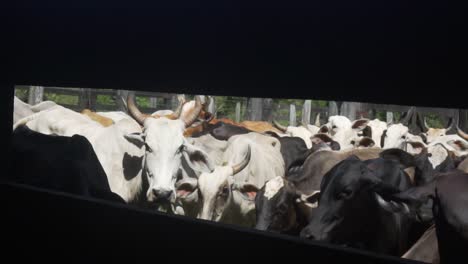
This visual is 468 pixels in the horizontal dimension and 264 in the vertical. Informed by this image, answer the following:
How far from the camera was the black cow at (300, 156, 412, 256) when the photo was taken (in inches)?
165

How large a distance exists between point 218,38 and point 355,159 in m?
2.32

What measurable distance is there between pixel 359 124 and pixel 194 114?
1282 mm

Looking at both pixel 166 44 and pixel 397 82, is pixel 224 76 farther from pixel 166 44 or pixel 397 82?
pixel 397 82

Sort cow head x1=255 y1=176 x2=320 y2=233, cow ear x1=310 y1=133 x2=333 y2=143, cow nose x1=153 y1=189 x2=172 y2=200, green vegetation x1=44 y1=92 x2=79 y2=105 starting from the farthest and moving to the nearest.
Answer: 1. cow ear x1=310 y1=133 x2=333 y2=143
2. cow nose x1=153 y1=189 x2=172 y2=200
3. cow head x1=255 y1=176 x2=320 y2=233
4. green vegetation x1=44 y1=92 x2=79 y2=105

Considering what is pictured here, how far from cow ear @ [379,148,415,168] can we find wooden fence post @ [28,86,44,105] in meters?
2.55

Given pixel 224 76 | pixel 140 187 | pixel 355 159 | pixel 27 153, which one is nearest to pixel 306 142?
pixel 355 159

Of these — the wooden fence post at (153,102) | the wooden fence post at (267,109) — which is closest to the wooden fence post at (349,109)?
the wooden fence post at (267,109)

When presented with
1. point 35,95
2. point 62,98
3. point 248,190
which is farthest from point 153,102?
point 248,190

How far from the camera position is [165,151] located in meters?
4.85

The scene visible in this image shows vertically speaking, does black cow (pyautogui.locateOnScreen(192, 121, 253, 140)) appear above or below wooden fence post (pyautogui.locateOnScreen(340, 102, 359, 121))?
below

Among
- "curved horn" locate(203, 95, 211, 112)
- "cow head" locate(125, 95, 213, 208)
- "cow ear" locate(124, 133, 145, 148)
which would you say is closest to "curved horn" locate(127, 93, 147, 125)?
"cow head" locate(125, 95, 213, 208)

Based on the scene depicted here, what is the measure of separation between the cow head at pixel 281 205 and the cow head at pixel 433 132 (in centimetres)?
87

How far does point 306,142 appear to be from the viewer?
5.15m

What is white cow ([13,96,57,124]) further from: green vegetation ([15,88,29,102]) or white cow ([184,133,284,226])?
white cow ([184,133,284,226])
